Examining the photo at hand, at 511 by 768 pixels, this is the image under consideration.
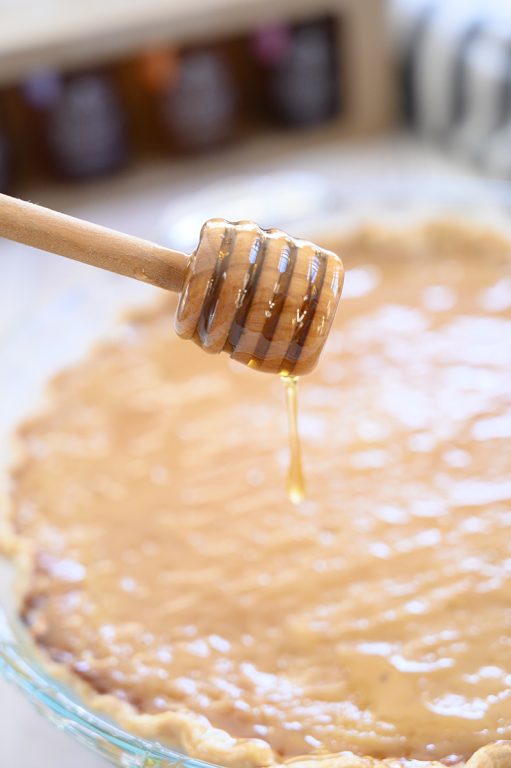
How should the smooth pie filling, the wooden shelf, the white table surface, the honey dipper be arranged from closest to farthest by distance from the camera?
the honey dipper, the smooth pie filling, the wooden shelf, the white table surface

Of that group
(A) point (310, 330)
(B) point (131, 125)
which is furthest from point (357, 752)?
(B) point (131, 125)

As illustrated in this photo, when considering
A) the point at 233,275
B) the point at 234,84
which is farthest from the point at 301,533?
the point at 234,84

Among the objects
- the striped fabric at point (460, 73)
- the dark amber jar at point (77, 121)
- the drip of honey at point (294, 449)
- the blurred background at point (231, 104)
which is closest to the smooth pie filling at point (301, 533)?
the drip of honey at point (294, 449)

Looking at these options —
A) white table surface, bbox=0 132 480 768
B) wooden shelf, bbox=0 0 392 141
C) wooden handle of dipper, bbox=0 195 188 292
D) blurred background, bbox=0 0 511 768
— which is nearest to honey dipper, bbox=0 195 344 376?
wooden handle of dipper, bbox=0 195 188 292

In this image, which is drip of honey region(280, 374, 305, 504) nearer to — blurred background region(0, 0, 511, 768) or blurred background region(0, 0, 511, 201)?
blurred background region(0, 0, 511, 768)

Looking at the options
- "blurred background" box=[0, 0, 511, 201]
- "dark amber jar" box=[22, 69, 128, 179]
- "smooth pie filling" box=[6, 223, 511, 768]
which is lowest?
"smooth pie filling" box=[6, 223, 511, 768]

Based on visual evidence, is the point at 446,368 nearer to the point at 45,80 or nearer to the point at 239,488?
the point at 239,488
